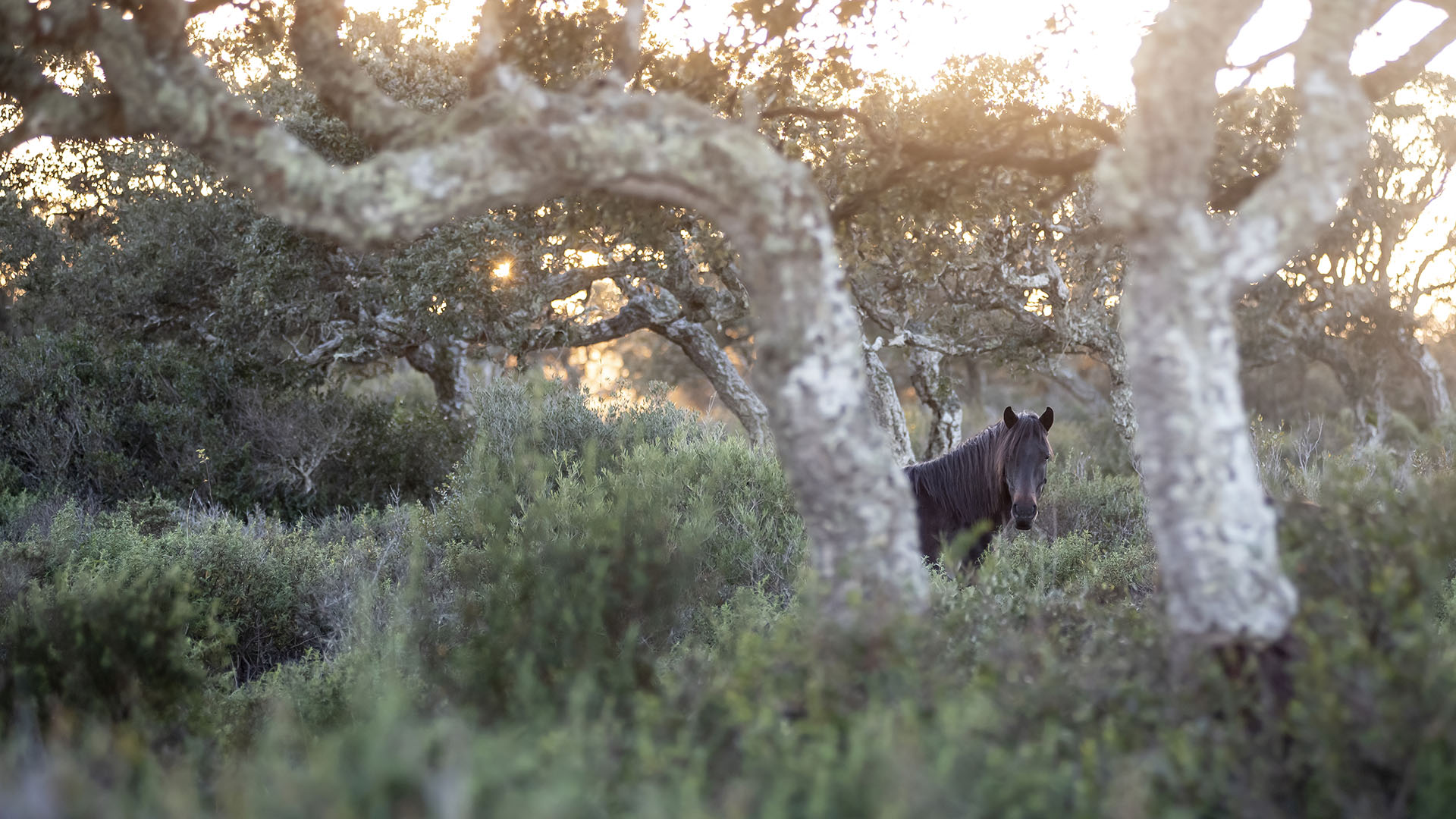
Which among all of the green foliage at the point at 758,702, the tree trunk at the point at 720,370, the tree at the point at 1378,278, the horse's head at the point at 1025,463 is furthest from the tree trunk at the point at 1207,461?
the tree at the point at 1378,278

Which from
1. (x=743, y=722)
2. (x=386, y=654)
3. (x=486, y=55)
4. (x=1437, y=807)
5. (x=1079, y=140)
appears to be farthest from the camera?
(x=1079, y=140)

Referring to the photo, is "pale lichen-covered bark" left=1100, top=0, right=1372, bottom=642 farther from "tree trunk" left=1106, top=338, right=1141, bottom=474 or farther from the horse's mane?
"tree trunk" left=1106, top=338, right=1141, bottom=474

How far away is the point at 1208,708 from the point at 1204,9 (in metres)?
2.39

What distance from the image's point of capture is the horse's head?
6.63 meters

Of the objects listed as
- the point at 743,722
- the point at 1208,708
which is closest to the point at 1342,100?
the point at 1208,708

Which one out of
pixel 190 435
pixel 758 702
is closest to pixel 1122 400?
pixel 190 435

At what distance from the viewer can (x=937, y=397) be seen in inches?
607

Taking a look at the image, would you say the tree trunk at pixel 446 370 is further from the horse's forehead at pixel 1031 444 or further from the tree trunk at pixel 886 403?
the horse's forehead at pixel 1031 444

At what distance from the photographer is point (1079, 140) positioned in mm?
7004

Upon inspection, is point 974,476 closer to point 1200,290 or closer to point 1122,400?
point 1200,290

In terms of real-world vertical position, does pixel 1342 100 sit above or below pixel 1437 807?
above

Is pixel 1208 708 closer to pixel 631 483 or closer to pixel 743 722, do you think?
pixel 743 722

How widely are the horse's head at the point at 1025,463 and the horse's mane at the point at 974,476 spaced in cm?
1

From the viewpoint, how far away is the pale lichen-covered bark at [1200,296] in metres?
3.29
